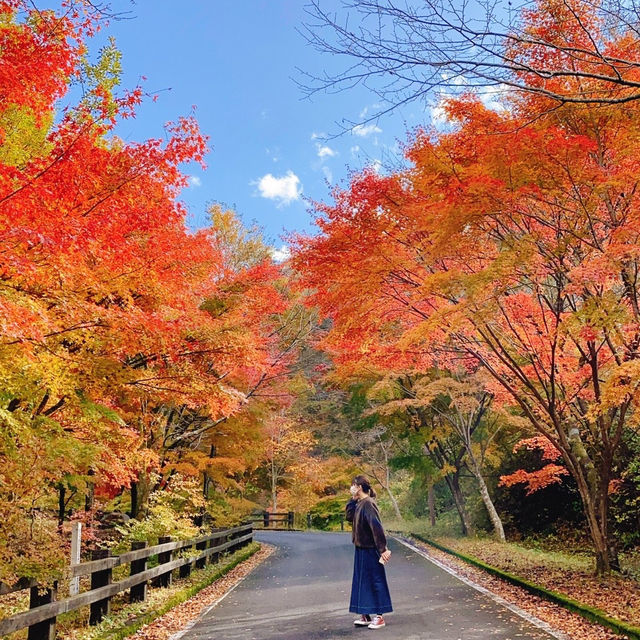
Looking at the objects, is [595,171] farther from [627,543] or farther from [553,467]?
[627,543]

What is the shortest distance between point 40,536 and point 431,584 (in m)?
6.50

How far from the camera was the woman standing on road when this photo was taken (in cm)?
616

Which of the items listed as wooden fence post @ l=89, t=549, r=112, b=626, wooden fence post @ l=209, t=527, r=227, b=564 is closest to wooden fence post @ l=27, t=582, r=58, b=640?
wooden fence post @ l=89, t=549, r=112, b=626

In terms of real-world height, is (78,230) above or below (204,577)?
above

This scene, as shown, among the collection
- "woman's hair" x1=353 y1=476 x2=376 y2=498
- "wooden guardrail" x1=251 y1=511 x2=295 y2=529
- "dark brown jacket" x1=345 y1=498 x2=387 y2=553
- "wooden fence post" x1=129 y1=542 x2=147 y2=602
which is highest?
"woman's hair" x1=353 y1=476 x2=376 y2=498

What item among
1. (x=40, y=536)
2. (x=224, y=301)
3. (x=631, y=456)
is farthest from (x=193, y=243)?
(x=631, y=456)

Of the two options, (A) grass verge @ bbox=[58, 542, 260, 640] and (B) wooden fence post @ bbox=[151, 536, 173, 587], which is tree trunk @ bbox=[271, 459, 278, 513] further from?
(B) wooden fence post @ bbox=[151, 536, 173, 587]

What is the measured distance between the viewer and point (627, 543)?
Answer: 42.1ft

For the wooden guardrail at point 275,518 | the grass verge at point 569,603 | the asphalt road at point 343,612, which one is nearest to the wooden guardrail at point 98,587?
the asphalt road at point 343,612

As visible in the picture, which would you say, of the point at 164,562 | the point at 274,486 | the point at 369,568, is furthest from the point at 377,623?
the point at 274,486

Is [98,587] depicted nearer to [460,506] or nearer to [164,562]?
[164,562]

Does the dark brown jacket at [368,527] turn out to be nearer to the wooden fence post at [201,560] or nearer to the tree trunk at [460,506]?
the wooden fence post at [201,560]

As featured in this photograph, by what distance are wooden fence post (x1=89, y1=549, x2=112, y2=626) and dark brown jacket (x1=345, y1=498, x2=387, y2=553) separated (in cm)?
280

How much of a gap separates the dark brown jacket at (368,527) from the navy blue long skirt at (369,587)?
93 millimetres
